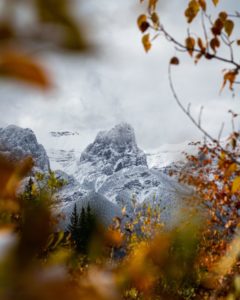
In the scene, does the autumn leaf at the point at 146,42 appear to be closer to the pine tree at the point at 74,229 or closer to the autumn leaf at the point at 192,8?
the autumn leaf at the point at 192,8

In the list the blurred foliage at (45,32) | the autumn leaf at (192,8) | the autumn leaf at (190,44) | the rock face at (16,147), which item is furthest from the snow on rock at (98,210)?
the autumn leaf at (192,8)

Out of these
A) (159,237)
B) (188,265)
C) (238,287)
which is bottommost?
(238,287)

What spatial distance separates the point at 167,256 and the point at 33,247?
2.09 feet

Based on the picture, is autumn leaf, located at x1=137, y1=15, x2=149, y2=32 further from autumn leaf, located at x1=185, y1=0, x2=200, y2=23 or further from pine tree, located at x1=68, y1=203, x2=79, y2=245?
pine tree, located at x1=68, y1=203, x2=79, y2=245

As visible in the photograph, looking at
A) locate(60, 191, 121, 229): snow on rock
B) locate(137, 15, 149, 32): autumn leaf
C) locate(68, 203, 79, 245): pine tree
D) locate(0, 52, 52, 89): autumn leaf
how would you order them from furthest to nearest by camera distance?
locate(68, 203, 79, 245): pine tree → locate(137, 15, 149, 32): autumn leaf → locate(60, 191, 121, 229): snow on rock → locate(0, 52, 52, 89): autumn leaf

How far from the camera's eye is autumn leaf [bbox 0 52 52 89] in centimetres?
25

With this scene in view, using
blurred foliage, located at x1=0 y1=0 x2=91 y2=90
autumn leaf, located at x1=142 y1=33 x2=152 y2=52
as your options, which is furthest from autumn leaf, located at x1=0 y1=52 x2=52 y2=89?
autumn leaf, located at x1=142 y1=33 x2=152 y2=52

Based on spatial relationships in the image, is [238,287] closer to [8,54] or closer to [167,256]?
[167,256]

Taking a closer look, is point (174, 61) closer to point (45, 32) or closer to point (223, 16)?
point (223, 16)

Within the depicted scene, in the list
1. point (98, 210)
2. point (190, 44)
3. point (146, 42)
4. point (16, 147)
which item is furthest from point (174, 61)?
point (16, 147)

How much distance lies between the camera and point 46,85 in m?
0.25

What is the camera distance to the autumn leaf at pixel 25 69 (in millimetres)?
249

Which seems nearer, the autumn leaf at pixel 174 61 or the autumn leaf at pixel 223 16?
the autumn leaf at pixel 223 16

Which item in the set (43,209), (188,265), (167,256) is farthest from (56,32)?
(188,265)
